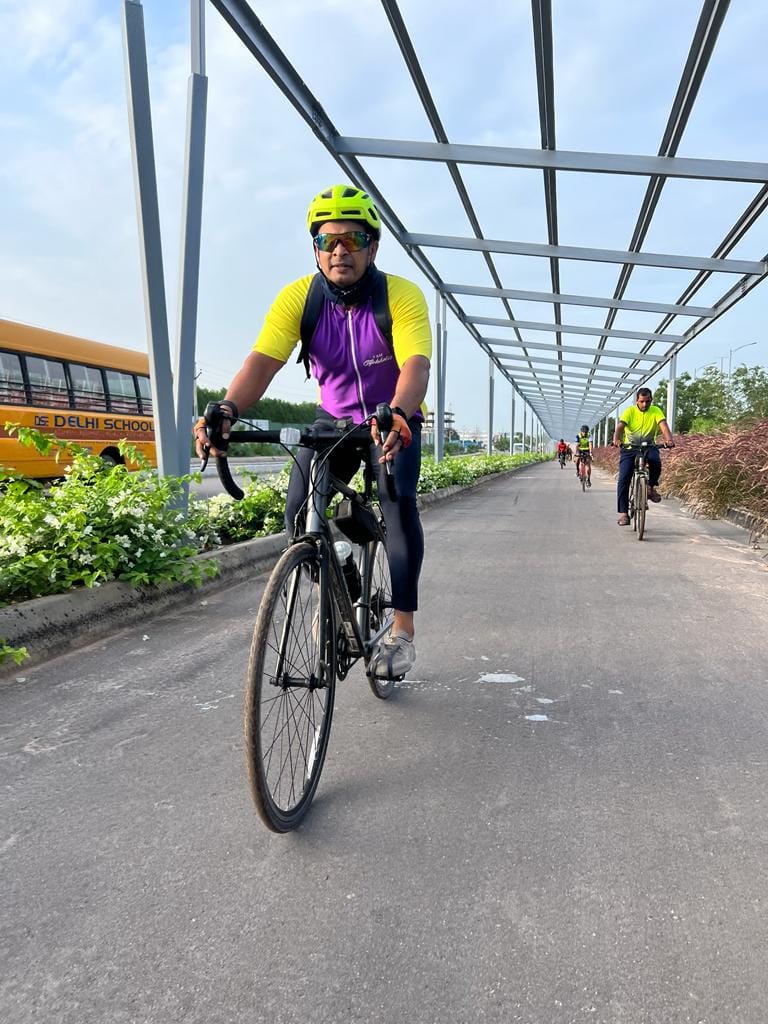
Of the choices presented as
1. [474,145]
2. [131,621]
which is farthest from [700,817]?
[474,145]

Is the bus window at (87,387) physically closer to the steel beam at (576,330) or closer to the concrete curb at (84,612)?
the concrete curb at (84,612)

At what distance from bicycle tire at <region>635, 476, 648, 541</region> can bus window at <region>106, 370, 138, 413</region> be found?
10.4 m

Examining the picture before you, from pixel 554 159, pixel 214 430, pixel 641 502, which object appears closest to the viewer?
pixel 214 430

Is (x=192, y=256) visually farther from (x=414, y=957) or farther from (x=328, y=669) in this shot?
(x=414, y=957)

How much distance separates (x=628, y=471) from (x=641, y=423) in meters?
0.61

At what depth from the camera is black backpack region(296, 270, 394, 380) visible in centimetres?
257

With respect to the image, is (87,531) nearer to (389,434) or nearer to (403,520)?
(403,520)

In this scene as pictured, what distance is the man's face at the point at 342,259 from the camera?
8.11ft

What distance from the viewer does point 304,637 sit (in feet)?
6.72

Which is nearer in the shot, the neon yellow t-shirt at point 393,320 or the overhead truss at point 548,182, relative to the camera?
the neon yellow t-shirt at point 393,320

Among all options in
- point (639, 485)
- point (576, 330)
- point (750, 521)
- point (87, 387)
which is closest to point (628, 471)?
point (639, 485)

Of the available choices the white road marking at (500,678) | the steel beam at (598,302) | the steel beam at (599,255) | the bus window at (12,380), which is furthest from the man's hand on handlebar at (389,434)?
the steel beam at (598,302)

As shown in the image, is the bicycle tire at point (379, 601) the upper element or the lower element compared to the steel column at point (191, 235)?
lower

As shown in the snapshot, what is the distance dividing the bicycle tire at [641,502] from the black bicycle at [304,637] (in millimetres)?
6217
